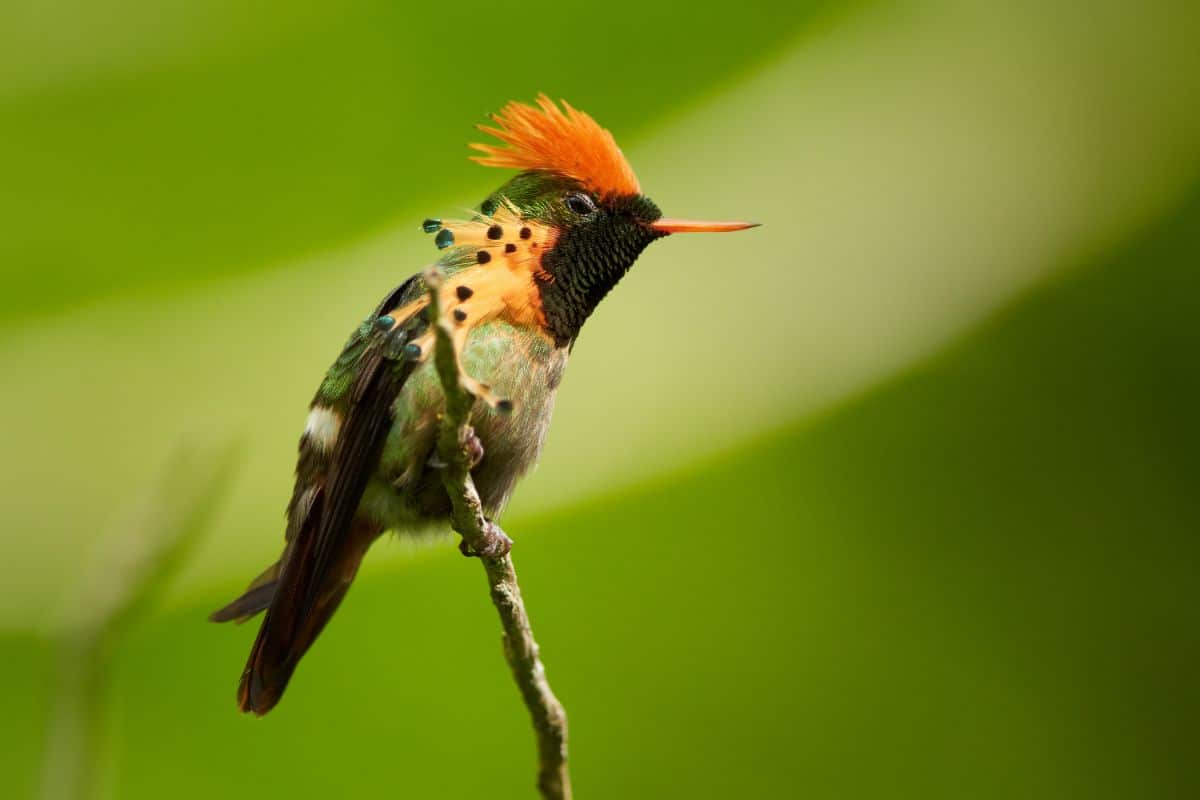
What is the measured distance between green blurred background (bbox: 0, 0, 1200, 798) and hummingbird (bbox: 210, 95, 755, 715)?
327 mm

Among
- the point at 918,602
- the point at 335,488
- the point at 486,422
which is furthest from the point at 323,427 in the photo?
the point at 918,602

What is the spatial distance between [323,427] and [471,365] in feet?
1.22

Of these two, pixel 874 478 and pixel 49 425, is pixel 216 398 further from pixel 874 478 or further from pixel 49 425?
pixel 874 478

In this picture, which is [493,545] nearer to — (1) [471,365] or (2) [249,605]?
(1) [471,365]

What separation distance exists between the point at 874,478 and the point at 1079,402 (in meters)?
0.65

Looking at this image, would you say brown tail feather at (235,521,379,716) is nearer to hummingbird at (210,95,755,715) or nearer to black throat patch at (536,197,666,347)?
hummingbird at (210,95,755,715)

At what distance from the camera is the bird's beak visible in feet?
6.65

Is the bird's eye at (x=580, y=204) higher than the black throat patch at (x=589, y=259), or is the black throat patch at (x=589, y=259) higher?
the bird's eye at (x=580, y=204)

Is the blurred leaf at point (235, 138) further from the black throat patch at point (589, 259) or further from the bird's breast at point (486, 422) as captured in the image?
the bird's breast at point (486, 422)

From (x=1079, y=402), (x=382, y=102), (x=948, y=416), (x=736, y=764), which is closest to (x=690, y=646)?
(x=736, y=764)

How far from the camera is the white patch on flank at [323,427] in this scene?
2.11 m

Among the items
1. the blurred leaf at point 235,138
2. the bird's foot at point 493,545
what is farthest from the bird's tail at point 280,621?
the blurred leaf at point 235,138

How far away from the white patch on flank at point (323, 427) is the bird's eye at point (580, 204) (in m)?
0.61

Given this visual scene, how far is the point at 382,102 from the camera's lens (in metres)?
2.56
